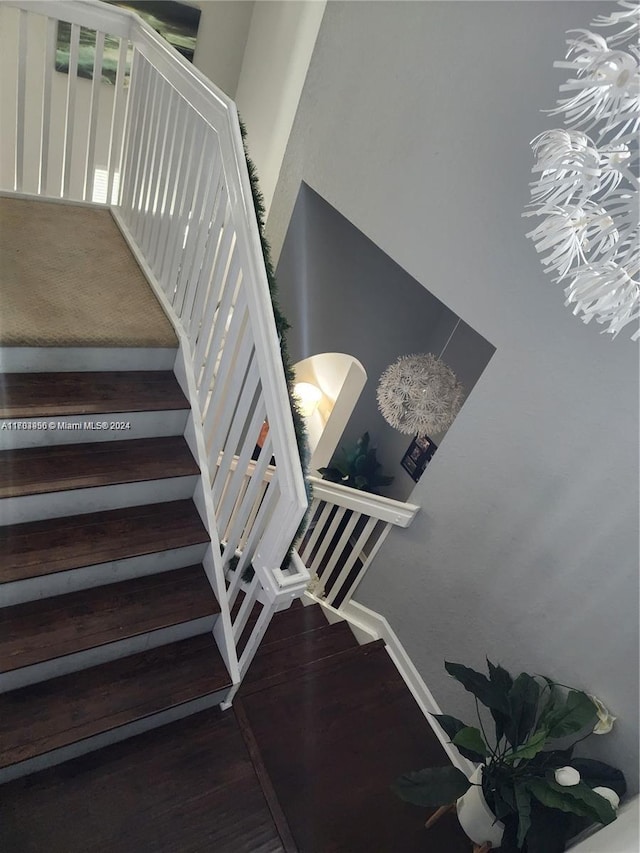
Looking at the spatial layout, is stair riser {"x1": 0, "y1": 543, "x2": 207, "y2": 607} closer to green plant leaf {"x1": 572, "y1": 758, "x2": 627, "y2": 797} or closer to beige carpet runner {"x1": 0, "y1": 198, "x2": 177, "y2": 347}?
beige carpet runner {"x1": 0, "y1": 198, "x2": 177, "y2": 347}

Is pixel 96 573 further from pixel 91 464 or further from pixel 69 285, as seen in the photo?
pixel 69 285

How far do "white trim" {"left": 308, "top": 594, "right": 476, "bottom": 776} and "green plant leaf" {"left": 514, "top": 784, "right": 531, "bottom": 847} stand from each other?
0.63 meters

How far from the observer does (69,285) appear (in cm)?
229

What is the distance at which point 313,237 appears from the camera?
4.01 meters

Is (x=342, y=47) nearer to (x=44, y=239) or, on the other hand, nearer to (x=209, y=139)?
(x=209, y=139)

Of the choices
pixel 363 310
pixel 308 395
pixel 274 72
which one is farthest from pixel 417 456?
pixel 274 72

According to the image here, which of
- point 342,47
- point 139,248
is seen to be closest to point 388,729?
point 139,248

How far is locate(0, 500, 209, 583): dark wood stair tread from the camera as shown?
1.74m

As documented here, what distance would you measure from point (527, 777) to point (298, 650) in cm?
120

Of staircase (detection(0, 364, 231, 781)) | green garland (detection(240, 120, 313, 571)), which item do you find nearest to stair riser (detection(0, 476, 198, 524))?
staircase (detection(0, 364, 231, 781))

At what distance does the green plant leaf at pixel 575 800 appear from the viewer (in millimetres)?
1377

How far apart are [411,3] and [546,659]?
2.90 metres

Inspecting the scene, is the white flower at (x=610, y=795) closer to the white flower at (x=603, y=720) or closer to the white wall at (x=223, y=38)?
the white flower at (x=603, y=720)

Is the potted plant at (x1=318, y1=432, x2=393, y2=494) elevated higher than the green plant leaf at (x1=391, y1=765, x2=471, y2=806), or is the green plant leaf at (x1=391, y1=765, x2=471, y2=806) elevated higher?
the green plant leaf at (x1=391, y1=765, x2=471, y2=806)
